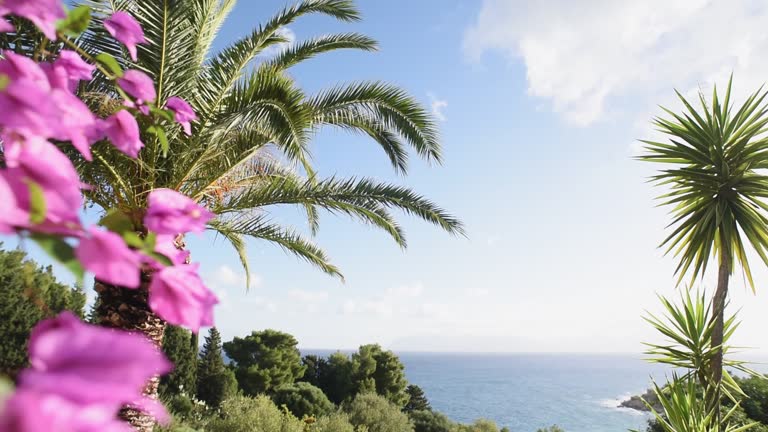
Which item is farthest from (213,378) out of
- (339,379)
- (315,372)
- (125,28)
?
(125,28)

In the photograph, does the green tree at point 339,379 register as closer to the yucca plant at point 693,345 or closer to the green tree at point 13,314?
the green tree at point 13,314

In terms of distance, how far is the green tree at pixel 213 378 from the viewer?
2039 centimetres

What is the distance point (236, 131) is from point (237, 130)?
3.2 inches

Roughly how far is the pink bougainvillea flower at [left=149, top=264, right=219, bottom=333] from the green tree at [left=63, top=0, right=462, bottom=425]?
15.4ft

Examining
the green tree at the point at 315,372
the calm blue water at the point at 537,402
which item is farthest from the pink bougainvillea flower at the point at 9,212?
the calm blue water at the point at 537,402

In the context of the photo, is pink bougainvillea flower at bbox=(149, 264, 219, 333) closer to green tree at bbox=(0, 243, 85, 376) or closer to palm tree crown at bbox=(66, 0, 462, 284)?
palm tree crown at bbox=(66, 0, 462, 284)

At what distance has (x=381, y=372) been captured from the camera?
1032 inches

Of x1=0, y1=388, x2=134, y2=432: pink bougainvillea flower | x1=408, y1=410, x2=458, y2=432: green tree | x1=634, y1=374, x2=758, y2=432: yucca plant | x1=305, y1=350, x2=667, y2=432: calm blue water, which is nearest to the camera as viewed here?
x1=0, y1=388, x2=134, y2=432: pink bougainvillea flower

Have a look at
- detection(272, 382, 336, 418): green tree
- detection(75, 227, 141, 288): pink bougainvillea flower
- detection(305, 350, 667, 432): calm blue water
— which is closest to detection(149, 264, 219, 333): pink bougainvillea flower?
detection(75, 227, 141, 288): pink bougainvillea flower

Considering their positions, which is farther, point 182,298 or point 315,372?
point 315,372

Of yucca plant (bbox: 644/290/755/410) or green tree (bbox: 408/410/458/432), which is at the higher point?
yucca plant (bbox: 644/290/755/410)

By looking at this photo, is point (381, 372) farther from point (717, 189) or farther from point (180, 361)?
point (717, 189)

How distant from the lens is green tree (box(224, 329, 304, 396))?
77.7ft

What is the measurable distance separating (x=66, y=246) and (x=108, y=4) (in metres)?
6.09
